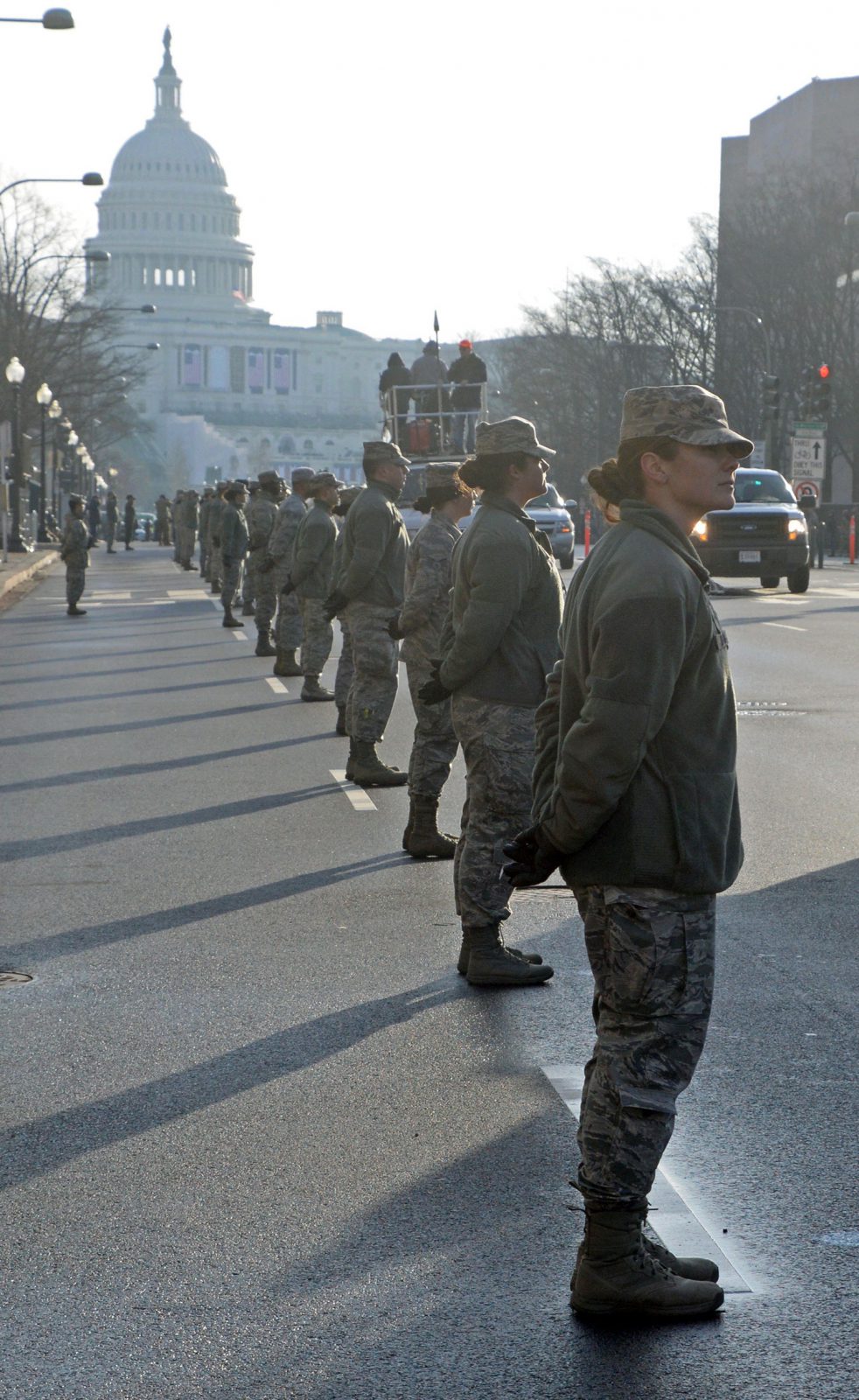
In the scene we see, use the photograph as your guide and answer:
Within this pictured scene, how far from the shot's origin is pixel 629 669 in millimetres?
4027

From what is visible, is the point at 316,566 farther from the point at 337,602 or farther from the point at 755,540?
the point at 755,540

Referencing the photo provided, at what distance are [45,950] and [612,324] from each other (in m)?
72.1

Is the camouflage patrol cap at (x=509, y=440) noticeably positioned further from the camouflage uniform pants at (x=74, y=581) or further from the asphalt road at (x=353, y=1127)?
the camouflage uniform pants at (x=74, y=581)

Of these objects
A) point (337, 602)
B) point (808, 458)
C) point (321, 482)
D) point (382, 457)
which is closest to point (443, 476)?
point (382, 457)

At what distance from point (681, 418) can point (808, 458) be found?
43.0 meters

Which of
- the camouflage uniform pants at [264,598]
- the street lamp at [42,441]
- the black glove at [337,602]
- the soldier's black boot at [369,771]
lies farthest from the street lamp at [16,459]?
the soldier's black boot at [369,771]

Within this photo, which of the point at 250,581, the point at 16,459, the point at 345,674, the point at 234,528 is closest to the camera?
the point at 345,674

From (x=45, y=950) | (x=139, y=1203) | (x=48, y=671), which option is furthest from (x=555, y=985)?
(x=48, y=671)

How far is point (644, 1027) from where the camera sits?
415 cm

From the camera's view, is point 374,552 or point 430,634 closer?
point 430,634

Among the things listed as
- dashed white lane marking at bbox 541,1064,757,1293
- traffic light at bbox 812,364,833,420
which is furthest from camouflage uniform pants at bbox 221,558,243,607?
traffic light at bbox 812,364,833,420

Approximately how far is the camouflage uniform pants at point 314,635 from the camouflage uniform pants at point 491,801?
32.3 feet

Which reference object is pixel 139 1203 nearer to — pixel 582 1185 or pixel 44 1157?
pixel 44 1157

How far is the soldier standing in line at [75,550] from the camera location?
26.4 meters
